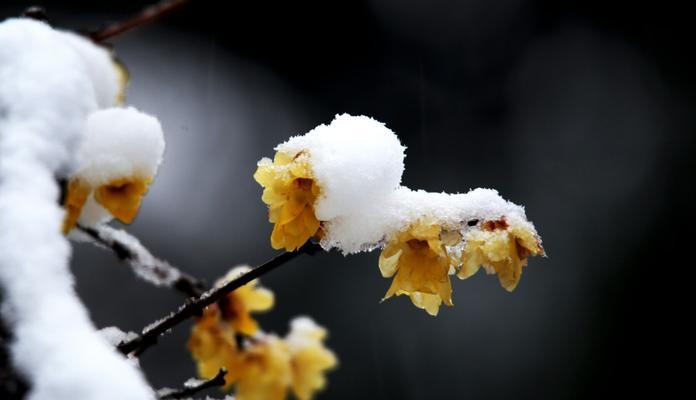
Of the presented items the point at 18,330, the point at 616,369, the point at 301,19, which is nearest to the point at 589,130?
the point at 616,369

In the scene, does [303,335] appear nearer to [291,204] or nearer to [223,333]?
[223,333]

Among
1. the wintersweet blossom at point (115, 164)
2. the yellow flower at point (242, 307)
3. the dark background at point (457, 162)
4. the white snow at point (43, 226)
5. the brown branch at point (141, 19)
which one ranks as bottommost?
the white snow at point (43, 226)

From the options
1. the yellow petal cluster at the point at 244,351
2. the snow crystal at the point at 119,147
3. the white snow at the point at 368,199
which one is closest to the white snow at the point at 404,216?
the white snow at the point at 368,199

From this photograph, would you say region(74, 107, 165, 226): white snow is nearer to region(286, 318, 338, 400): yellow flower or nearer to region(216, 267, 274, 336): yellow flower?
region(216, 267, 274, 336): yellow flower

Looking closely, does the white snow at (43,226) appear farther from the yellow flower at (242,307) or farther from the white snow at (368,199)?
the yellow flower at (242,307)

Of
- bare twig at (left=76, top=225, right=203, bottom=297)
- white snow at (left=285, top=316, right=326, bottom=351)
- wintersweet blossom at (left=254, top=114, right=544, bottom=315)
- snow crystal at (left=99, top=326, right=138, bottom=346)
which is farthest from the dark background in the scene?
wintersweet blossom at (left=254, top=114, right=544, bottom=315)

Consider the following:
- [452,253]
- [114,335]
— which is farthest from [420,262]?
[114,335]
